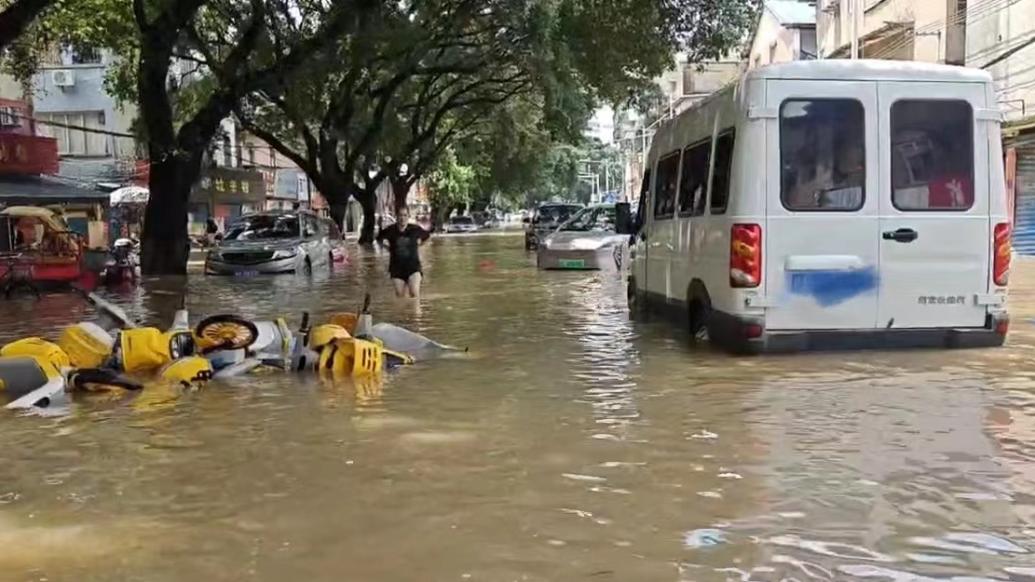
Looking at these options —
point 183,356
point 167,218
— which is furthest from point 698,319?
point 167,218

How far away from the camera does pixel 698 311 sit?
9.81 meters

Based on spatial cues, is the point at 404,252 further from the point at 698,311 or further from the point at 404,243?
the point at 698,311

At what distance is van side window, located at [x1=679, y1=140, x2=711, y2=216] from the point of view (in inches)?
369

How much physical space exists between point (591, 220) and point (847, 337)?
15834mm

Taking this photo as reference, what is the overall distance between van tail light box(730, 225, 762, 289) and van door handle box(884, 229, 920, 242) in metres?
1.10

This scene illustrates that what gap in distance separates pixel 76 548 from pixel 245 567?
2.57 ft

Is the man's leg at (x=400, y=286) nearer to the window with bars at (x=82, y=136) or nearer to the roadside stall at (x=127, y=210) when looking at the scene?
the roadside stall at (x=127, y=210)

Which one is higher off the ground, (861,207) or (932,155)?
(932,155)

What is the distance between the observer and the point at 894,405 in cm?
704

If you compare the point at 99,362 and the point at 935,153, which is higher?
the point at 935,153

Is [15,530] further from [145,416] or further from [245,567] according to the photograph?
[145,416]

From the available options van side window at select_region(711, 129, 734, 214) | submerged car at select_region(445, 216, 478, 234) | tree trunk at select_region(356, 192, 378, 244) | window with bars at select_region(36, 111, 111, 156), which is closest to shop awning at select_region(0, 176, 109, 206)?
window with bars at select_region(36, 111, 111, 156)

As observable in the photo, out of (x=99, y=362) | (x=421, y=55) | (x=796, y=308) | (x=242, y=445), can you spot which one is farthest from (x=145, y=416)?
(x=421, y=55)

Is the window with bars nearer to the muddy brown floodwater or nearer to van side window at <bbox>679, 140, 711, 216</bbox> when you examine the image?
van side window at <bbox>679, 140, 711, 216</bbox>
